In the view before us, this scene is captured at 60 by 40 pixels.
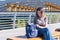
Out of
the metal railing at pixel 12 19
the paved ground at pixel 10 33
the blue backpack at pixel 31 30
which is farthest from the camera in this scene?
the metal railing at pixel 12 19

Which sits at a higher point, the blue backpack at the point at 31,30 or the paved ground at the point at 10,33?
the blue backpack at the point at 31,30

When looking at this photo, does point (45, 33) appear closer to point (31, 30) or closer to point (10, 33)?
point (31, 30)

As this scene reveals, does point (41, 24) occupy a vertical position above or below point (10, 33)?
above

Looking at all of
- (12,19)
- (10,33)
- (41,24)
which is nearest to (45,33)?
(41,24)

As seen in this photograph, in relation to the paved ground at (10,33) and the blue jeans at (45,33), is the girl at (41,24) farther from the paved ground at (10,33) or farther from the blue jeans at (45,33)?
the paved ground at (10,33)

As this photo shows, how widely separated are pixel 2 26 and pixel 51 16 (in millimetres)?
2784

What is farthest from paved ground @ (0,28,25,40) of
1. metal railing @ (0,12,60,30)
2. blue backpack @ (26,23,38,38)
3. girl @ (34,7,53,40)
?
blue backpack @ (26,23,38,38)

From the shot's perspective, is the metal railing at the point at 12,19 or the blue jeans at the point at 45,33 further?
the metal railing at the point at 12,19

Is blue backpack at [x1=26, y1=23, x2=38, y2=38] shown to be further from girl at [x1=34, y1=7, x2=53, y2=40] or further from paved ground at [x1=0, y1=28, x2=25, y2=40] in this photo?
paved ground at [x1=0, y1=28, x2=25, y2=40]

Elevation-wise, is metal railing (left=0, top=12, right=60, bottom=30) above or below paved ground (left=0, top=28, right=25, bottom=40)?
above

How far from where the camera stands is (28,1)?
476 inches

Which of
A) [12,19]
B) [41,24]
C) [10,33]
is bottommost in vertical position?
[10,33]

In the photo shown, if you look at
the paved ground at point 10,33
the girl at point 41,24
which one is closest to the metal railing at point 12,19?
the paved ground at point 10,33

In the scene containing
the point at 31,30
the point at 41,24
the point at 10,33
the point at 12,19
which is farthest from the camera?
the point at 12,19
